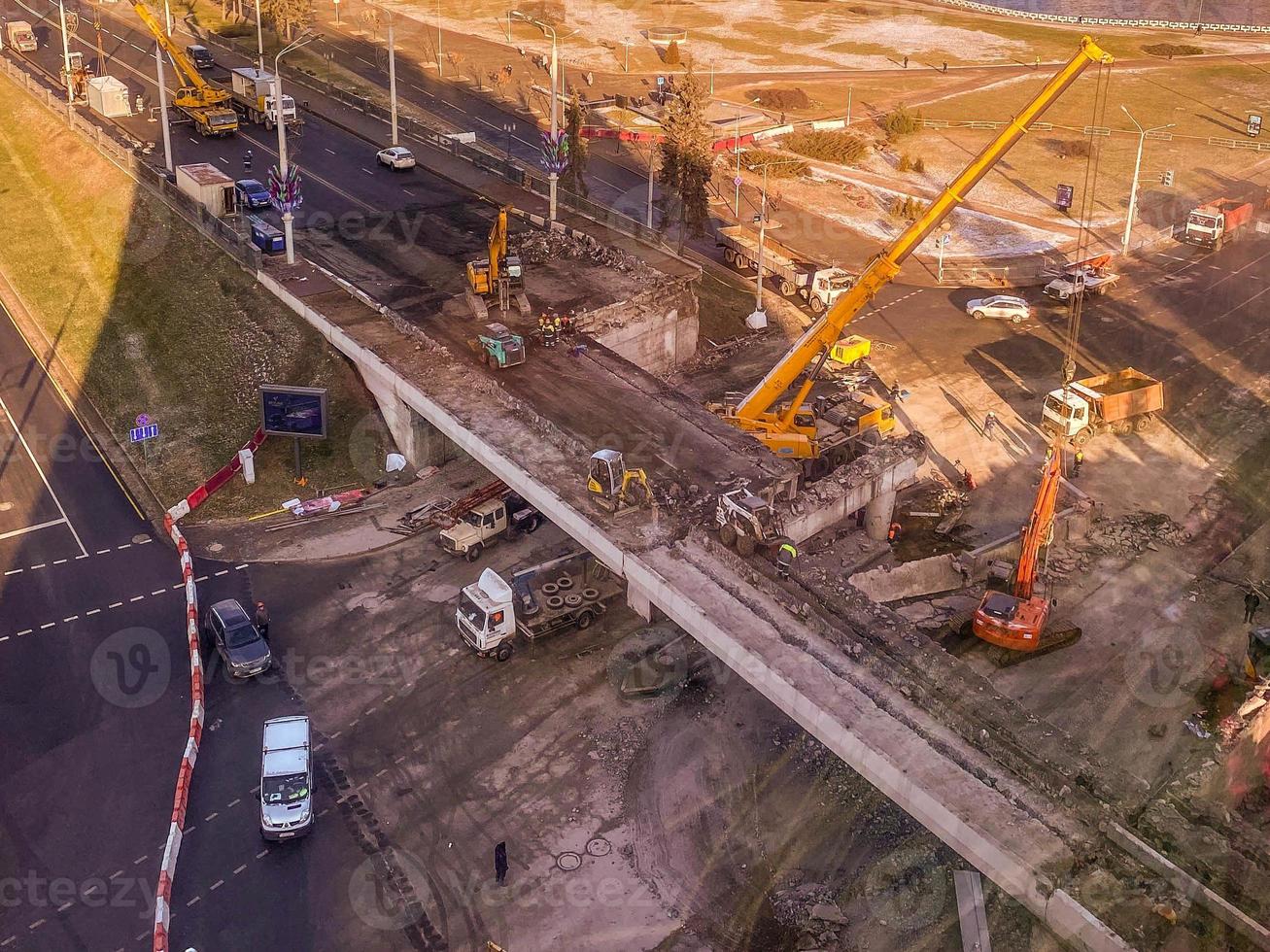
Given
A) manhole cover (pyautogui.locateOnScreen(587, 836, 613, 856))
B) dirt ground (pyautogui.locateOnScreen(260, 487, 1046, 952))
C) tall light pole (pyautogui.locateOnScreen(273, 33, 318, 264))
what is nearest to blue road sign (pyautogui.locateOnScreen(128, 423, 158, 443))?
dirt ground (pyautogui.locateOnScreen(260, 487, 1046, 952))

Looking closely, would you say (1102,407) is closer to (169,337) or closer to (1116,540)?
(1116,540)

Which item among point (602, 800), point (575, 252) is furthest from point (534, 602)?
point (575, 252)

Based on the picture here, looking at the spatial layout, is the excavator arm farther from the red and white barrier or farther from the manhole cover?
the red and white barrier

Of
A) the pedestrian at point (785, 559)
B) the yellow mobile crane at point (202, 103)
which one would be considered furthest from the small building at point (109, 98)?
the pedestrian at point (785, 559)

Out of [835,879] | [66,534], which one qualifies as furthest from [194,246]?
[835,879]

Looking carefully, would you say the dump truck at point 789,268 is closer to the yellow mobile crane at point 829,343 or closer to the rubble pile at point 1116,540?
the yellow mobile crane at point 829,343

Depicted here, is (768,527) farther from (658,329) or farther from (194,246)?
(194,246)
